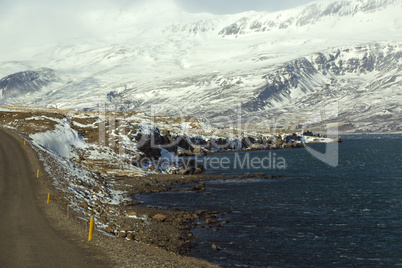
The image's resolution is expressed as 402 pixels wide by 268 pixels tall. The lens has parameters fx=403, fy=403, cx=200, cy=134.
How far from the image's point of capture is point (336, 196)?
66500 mm

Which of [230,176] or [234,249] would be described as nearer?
[234,249]

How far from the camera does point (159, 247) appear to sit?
115 feet

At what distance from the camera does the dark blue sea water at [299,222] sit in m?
35.5

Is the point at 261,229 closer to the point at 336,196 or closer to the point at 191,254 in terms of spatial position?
the point at 191,254

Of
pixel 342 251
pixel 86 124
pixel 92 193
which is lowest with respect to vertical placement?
pixel 342 251

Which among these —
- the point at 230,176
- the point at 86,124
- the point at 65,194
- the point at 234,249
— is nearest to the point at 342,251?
the point at 234,249

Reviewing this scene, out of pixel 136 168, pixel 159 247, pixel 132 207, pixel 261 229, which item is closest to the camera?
pixel 159 247

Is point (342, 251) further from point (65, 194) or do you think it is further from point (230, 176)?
point (230, 176)

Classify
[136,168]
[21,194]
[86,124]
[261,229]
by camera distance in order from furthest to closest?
[86,124] → [136,168] → [261,229] → [21,194]

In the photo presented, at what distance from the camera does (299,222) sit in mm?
47531

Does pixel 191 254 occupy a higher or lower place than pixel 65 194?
lower

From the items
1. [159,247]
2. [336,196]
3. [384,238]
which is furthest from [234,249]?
[336,196]

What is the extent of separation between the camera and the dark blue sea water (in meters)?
35.5

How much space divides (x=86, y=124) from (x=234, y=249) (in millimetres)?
73929
